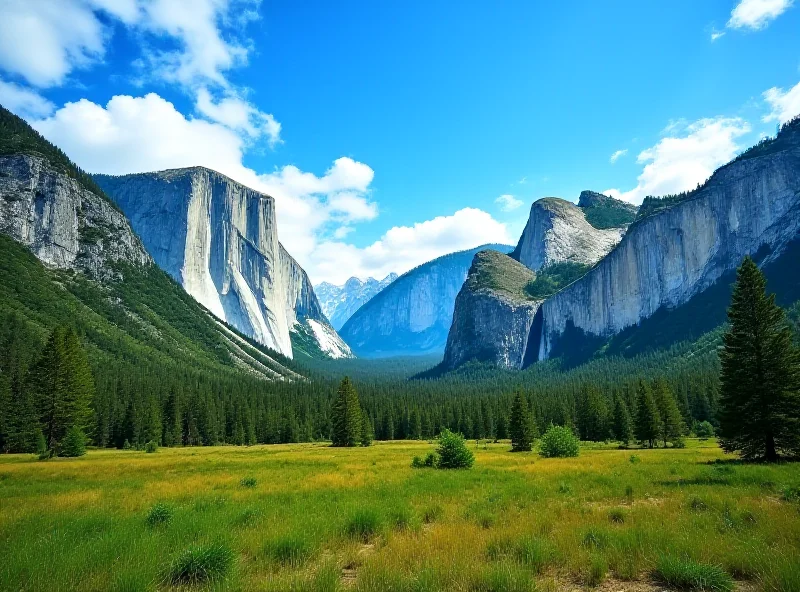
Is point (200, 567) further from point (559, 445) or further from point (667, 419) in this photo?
point (667, 419)

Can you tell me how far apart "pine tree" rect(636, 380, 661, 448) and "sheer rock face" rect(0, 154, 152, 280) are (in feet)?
666

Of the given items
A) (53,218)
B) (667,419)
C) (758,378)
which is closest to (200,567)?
(758,378)

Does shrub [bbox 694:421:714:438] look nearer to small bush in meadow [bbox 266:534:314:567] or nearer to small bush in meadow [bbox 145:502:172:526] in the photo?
small bush in meadow [bbox 266:534:314:567]

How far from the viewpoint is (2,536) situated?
10.6 meters

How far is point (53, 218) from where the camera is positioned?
172250 mm

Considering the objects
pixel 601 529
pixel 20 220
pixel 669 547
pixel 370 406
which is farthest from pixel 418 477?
pixel 20 220

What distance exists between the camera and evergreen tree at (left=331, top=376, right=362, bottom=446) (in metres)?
68.9

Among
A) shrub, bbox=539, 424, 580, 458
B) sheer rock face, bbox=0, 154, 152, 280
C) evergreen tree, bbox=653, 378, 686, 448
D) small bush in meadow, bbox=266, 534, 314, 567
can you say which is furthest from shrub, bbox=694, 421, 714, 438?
sheer rock face, bbox=0, 154, 152, 280

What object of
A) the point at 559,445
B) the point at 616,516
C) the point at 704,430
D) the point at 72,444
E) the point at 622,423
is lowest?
the point at 704,430

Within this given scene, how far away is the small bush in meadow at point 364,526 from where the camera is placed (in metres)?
10.9

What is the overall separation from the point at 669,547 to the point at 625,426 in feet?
216

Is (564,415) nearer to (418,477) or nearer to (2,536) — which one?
(418,477)

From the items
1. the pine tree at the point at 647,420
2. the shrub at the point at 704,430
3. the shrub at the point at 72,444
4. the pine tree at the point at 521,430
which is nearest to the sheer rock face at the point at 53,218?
the shrub at the point at 72,444

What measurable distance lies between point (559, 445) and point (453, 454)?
1382 cm
